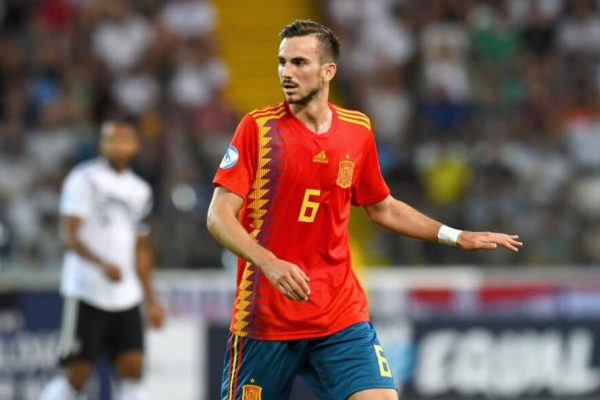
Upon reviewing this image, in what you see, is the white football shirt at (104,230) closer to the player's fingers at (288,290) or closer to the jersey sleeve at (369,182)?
the jersey sleeve at (369,182)

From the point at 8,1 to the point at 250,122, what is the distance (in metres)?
9.41

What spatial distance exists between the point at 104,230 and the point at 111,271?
431 millimetres

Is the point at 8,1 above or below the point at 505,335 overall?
above

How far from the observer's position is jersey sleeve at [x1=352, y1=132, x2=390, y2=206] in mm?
6023

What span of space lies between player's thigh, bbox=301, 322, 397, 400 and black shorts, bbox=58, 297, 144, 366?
3.31 meters

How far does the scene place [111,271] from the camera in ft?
28.3

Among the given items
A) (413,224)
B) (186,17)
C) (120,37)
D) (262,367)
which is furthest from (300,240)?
(186,17)

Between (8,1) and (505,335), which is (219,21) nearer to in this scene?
(8,1)

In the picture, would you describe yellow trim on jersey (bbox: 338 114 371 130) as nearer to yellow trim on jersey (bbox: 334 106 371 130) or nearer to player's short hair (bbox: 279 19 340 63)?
yellow trim on jersey (bbox: 334 106 371 130)

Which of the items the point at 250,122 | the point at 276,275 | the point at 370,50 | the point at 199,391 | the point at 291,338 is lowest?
the point at 199,391

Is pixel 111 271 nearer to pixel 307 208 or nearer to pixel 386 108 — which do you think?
pixel 307 208

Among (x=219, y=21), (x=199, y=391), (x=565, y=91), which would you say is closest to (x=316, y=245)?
(x=199, y=391)

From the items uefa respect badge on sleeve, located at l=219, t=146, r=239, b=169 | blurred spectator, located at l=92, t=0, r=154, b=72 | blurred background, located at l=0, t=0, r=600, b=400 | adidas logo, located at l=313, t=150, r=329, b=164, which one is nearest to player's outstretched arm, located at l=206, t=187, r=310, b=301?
uefa respect badge on sleeve, located at l=219, t=146, r=239, b=169

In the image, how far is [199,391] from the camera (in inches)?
426
